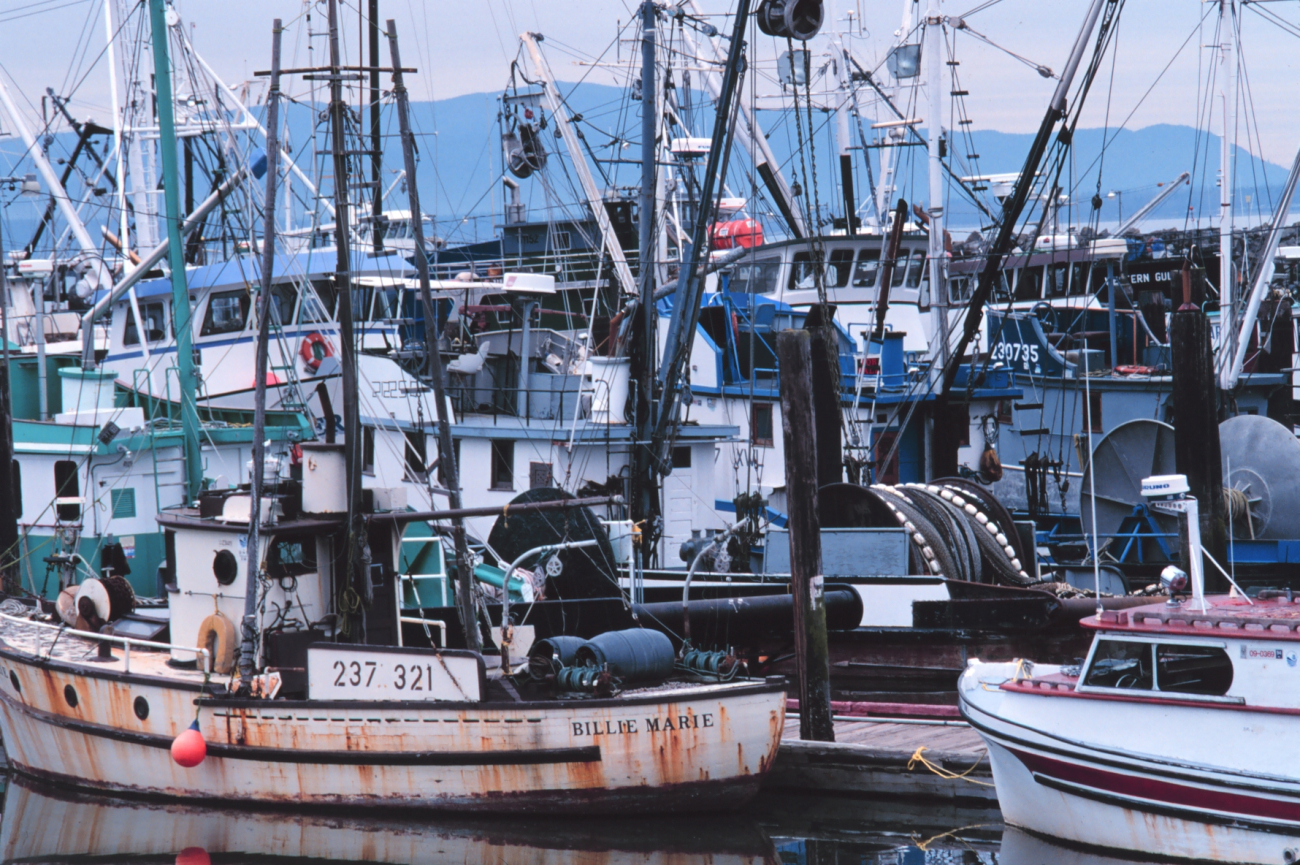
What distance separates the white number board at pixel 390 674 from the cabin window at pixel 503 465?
9.21m

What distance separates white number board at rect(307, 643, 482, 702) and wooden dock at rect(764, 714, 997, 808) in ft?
10.6

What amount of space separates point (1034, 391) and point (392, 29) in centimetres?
1994

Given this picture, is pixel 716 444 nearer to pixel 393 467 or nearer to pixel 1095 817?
pixel 393 467

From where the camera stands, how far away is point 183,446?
75.5 ft

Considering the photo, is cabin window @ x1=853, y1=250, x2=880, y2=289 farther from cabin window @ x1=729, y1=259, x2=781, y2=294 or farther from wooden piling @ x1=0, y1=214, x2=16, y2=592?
wooden piling @ x1=0, y1=214, x2=16, y2=592

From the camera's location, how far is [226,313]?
27.7m

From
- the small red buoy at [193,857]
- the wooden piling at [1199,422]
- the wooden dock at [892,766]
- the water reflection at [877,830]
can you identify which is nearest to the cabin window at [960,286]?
the wooden piling at [1199,422]

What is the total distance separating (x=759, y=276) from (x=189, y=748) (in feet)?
65.1

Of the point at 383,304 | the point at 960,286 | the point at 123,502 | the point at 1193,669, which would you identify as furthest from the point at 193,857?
the point at 960,286

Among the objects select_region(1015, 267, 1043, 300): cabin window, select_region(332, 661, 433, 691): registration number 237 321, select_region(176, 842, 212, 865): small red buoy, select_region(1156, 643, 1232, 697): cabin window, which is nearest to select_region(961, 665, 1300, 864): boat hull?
select_region(1156, 643, 1232, 697): cabin window

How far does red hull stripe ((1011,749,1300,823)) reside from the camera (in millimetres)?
10477

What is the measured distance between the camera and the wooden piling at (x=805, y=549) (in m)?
13.6

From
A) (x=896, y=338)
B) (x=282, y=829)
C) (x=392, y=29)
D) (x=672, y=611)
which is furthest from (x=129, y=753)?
(x=896, y=338)

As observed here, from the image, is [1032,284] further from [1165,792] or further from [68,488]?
[1165,792]
